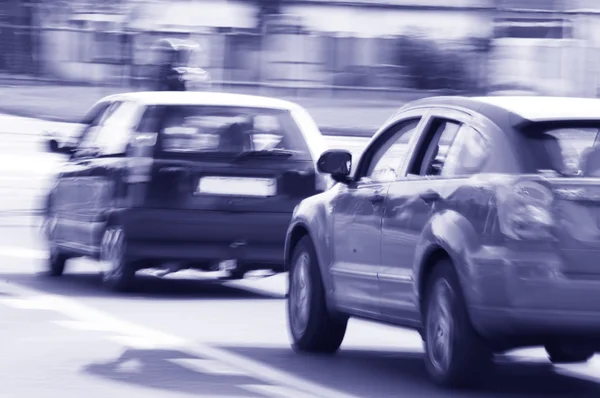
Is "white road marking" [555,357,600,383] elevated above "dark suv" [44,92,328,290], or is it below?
below

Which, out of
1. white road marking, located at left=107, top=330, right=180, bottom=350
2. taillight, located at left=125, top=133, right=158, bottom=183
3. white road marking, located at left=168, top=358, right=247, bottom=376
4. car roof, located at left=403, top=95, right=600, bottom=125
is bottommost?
white road marking, located at left=107, top=330, right=180, bottom=350

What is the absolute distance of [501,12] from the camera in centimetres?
6169

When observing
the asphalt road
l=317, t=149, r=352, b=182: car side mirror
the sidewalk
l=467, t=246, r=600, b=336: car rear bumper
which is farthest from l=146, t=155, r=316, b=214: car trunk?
the sidewalk

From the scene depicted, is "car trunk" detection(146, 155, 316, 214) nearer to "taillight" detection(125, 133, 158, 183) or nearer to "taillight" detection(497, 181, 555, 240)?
"taillight" detection(125, 133, 158, 183)

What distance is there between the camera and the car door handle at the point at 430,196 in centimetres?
910

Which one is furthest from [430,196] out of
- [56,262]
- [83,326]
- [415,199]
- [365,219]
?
[56,262]

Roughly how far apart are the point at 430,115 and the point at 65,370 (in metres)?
2.30

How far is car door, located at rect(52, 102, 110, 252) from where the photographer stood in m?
15.2

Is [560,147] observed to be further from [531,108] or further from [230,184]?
[230,184]

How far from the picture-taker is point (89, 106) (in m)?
53.8

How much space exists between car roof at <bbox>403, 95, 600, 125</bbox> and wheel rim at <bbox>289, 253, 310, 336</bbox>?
1.78m

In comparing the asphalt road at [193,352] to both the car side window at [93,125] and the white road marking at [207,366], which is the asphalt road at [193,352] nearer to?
the white road marking at [207,366]

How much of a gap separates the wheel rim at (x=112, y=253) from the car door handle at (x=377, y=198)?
171 inches

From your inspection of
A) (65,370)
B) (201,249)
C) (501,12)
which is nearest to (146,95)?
(201,249)
